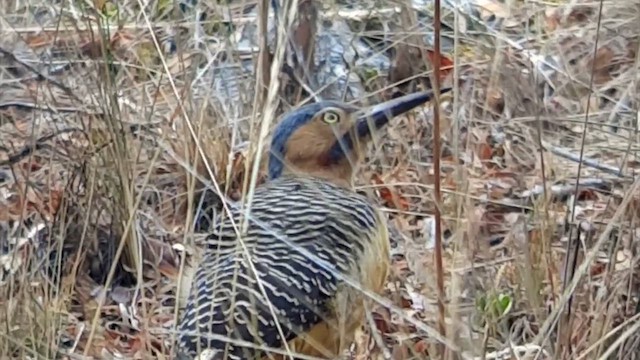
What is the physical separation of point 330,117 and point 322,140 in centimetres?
9

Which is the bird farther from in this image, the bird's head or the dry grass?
the dry grass

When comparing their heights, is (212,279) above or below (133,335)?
above

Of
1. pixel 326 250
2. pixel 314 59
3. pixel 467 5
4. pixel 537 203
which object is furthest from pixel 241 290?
pixel 467 5

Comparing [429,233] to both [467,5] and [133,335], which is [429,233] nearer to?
[133,335]

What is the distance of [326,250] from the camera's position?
10.8 ft

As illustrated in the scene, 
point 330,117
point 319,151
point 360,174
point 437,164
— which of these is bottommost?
point 360,174

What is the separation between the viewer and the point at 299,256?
319 centimetres

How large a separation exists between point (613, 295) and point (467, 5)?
108 inches

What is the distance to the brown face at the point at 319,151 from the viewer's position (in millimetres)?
3941

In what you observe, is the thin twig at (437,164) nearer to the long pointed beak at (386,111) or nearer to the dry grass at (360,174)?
the dry grass at (360,174)

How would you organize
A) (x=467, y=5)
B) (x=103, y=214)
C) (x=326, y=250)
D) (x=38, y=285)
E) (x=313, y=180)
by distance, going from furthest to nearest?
(x=467, y=5) < (x=103, y=214) < (x=313, y=180) < (x=38, y=285) < (x=326, y=250)

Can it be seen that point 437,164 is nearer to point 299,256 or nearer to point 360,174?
point 299,256

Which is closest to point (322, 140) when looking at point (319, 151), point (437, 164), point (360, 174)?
point (319, 151)

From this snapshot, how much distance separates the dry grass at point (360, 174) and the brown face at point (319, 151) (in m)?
0.14
